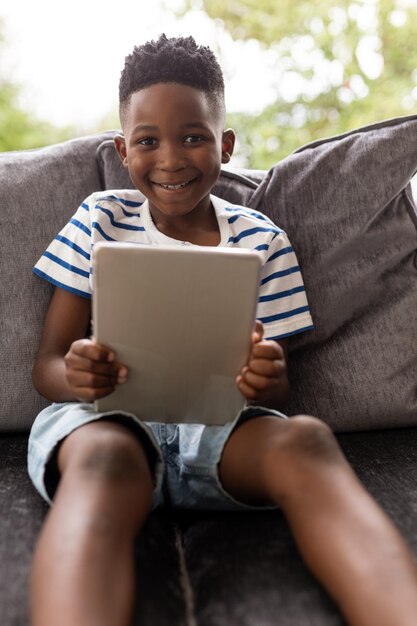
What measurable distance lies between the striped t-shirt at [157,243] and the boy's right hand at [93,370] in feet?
0.98

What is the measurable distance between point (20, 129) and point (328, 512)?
256cm

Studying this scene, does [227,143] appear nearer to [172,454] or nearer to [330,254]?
[330,254]

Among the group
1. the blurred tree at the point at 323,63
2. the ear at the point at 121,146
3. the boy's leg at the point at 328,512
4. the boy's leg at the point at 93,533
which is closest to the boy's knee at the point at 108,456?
the boy's leg at the point at 93,533

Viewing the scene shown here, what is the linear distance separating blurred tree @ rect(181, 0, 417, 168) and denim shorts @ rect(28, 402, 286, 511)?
215cm

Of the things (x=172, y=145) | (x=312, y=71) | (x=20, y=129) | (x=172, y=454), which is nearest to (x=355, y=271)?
(x=172, y=145)

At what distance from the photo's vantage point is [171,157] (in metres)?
1.25

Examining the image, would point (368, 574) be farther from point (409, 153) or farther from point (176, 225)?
point (409, 153)

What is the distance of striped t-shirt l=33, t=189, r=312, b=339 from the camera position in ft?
4.22

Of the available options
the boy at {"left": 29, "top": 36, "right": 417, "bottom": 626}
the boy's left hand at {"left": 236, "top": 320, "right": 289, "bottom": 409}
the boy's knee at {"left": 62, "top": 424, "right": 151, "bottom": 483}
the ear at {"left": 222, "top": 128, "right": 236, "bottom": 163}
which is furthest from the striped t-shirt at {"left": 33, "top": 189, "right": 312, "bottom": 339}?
the boy's knee at {"left": 62, "top": 424, "right": 151, "bottom": 483}

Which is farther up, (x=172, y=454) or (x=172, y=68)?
(x=172, y=68)

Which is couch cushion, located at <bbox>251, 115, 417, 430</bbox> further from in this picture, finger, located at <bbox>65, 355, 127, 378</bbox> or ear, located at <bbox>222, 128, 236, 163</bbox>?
finger, located at <bbox>65, 355, 127, 378</bbox>

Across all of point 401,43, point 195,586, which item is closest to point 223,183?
point 195,586

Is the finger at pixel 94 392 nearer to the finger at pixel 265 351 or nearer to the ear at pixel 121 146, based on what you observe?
the finger at pixel 265 351

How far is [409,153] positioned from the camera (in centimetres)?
142
